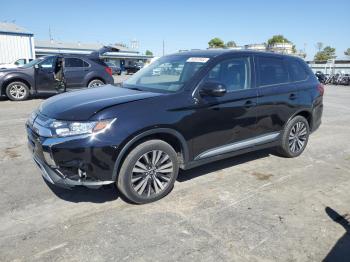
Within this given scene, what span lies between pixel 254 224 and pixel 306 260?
2.25 feet

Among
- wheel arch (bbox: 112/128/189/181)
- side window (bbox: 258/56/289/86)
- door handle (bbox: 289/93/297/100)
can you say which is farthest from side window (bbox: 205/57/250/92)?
door handle (bbox: 289/93/297/100)

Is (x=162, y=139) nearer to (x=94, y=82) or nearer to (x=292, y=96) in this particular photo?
(x=292, y=96)

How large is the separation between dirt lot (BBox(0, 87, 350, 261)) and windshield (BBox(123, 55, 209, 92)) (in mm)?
1351

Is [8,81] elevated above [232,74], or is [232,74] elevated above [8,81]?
[232,74]

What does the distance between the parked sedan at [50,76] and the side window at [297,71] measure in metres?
8.79

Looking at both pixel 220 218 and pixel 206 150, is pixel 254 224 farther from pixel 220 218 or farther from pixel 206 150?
pixel 206 150

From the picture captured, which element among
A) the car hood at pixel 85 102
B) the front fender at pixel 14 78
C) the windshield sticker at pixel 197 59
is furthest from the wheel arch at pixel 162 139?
the front fender at pixel 14 78

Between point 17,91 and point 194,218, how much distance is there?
10.5 metres

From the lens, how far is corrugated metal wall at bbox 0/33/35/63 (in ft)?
95.4

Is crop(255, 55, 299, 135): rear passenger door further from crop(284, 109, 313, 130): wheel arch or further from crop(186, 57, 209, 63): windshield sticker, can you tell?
crop(186, 57, 209, 63): windshield sticker

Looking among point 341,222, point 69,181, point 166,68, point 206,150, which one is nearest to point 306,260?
point 341,222

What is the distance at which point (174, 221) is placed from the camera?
3568 millimetres

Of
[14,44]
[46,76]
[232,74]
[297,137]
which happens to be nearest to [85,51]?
[14,44]

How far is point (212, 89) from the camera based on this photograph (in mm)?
4090
